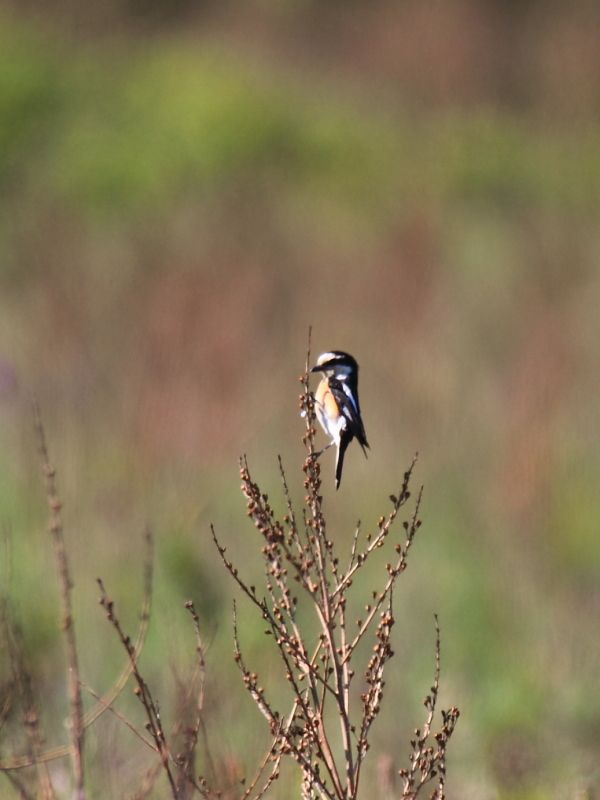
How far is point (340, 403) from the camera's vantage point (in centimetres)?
441

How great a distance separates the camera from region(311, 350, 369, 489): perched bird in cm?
435

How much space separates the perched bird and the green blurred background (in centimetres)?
124

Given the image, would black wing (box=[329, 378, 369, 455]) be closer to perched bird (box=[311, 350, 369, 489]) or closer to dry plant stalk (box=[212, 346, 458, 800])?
perched bird (box=[311, 350, 369, 489])

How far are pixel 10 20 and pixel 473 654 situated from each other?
2025 cm

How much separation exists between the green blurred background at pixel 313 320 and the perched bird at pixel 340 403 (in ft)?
4.08

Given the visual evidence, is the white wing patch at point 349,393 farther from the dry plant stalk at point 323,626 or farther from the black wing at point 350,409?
the dry plant stalk at point 323,626

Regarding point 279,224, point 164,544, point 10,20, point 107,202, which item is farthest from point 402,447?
point 10,20

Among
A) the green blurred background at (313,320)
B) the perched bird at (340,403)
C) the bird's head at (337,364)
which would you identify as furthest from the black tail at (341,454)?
the green blurred background at (313,320)

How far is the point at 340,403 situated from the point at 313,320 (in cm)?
1157

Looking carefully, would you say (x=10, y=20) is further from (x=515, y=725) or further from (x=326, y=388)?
(x=326, y=388)

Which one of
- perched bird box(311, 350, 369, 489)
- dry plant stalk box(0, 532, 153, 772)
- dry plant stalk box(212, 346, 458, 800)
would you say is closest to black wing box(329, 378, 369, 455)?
perched bird box(311, 350, 369, 489)

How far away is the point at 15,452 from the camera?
504 inches

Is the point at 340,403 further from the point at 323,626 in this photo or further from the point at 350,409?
the point at 323,626

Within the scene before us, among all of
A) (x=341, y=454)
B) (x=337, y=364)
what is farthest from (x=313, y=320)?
(x=341, y=454)
